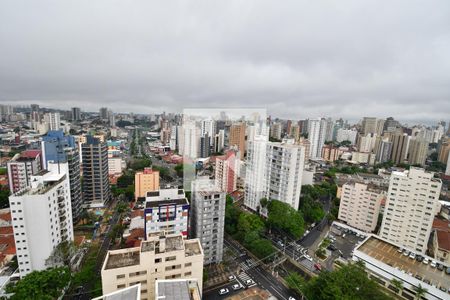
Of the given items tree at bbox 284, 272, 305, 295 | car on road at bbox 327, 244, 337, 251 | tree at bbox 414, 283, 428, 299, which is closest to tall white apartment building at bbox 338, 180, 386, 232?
car on road at bbox 327, 244, 337, 251

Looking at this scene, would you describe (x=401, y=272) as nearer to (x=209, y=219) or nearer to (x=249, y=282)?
(x=249, y=282)

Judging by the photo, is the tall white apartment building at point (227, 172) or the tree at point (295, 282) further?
the tall white apartment building at point (227, 172)

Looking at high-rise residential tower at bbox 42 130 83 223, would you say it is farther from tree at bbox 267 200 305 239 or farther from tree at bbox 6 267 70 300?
tree at bbox 267 200 305 239

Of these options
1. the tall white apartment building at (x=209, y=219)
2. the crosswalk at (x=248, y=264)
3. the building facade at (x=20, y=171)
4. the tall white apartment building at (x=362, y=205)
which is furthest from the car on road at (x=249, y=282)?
the building facade at (x=20, y=171)

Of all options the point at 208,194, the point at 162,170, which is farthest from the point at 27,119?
the point at 208,194

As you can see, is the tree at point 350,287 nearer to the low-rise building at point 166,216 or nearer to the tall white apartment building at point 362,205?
the low-rise building at point 166,216

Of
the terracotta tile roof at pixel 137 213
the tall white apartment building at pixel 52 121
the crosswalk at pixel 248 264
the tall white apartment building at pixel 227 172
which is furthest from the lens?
the tall white apartment building at pixel 52 121
